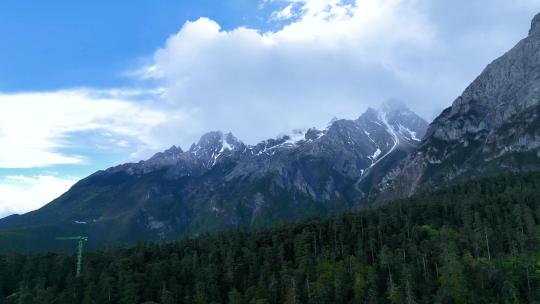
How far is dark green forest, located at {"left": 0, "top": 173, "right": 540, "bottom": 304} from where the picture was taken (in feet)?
397

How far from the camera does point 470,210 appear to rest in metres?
186

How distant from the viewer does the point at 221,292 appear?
485ft

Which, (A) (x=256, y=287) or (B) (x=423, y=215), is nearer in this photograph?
(A) (x=256, y=287)

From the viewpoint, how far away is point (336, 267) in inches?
5842

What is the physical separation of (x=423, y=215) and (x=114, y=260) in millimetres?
128177

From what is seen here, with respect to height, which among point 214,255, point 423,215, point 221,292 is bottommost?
point 221,292

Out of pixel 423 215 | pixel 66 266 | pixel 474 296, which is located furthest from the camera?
pixel 423 215

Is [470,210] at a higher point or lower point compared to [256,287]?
higher

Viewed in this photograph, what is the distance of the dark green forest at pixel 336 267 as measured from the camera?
397 ft

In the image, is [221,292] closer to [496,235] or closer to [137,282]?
[137,282]

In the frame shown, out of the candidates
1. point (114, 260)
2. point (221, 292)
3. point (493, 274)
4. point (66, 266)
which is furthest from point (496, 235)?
point (66, 266)

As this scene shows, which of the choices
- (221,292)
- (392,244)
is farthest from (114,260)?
(392,244)

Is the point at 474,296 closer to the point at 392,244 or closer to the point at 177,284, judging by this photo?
the point at 392,244

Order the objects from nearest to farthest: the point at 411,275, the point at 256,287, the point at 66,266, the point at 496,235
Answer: the point at 411,275 < the point at 256,287 < the point at 496,235 < the point at 66,266
